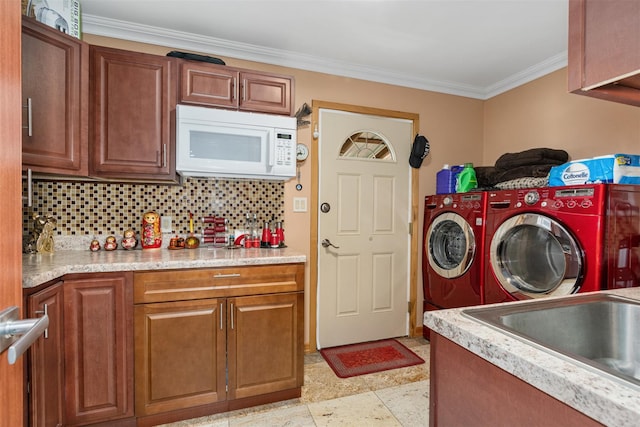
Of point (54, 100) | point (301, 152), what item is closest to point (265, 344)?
point (301, 152)

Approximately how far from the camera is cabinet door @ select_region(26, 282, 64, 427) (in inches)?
53.7

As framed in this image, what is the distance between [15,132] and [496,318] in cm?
123

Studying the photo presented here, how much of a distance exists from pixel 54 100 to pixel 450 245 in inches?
114

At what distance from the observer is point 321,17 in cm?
213

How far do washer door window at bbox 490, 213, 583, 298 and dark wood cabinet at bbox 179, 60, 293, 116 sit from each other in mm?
1717

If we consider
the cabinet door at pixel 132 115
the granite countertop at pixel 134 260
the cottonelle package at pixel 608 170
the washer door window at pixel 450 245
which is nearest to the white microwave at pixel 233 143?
the cabinet door at pixel 132 115

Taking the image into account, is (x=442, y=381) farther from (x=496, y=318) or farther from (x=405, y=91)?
(x=405, y=91)

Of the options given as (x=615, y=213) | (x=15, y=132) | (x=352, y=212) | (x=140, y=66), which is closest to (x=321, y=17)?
(x=140, y=66)

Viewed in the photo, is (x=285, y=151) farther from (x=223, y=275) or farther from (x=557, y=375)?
(x=557, y=375)

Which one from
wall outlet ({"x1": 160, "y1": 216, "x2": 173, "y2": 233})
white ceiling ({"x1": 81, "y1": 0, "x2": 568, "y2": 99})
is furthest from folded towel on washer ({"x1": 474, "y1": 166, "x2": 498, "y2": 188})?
wall outlet ({"x1": 160, "y1": 216, "x2": 173, "y2": 233})

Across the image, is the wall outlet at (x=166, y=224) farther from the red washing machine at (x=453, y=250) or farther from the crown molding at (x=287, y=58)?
the red washing machine at (x=453, y=250)

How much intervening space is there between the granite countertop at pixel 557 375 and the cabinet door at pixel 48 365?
5.36 feet

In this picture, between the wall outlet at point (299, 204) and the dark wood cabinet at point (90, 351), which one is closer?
the dark wood cabinet at point (90, 351)

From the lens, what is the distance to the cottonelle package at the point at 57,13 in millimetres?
1694
